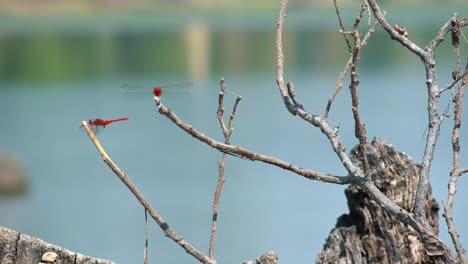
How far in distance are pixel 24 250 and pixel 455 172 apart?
1.09 meters

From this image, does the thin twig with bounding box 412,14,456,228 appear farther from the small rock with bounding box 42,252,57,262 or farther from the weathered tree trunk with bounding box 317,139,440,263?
the small rock with bounding box 42,252,57,262

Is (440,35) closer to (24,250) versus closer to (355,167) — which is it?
(355,167)

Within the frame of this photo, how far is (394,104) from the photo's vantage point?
2927cm

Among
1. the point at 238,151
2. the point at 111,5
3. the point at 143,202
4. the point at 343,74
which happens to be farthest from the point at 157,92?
the point at 111,5

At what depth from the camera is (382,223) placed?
3.08 meters

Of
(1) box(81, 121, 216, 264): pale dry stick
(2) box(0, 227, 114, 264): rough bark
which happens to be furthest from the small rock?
(1) box(81, 121, 216, 264): pale dry stick

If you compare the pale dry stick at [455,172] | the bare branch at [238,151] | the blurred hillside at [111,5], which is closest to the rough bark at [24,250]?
the bare branch at [238,151]

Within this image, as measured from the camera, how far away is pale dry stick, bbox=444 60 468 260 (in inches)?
102

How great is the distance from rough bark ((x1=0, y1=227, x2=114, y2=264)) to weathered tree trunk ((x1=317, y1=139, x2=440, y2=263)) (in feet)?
2.64

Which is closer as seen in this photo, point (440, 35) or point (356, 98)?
point (356, 98)

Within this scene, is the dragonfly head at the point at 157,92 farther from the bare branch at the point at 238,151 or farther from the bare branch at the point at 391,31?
the bare branch at the point at 391,31

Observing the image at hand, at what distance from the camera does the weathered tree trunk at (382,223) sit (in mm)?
2986

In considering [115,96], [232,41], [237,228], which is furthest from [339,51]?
[237,228]

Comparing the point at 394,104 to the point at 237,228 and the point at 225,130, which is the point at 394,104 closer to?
the point at 237,228
